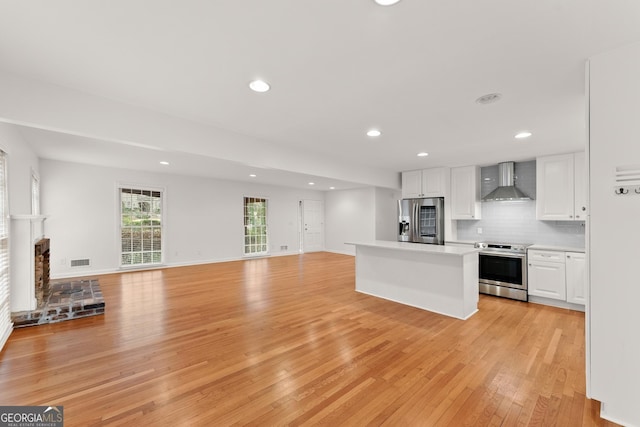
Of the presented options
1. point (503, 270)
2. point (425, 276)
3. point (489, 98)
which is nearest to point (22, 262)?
point (425, 276)

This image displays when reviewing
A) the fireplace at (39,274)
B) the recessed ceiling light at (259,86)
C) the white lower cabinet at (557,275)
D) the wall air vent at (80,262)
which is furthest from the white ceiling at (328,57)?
the wall air vent at (80,262)

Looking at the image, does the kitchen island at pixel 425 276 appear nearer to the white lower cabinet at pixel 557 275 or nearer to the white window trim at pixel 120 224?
the white lower cabinet at pixel 557 275

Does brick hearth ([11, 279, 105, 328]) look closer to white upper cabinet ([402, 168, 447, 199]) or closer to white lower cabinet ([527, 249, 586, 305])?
white upper cabinet ([402, 168, 447, 199])

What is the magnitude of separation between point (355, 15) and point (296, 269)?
6068 mm

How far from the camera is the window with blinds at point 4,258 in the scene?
293 cm

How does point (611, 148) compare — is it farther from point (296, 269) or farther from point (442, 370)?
point (296, 269)

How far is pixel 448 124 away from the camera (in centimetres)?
340

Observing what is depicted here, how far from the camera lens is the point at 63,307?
3586 mm

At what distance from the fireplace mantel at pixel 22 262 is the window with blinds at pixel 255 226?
545 cm

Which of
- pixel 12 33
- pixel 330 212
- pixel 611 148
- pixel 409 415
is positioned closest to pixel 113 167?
pixel 12 33

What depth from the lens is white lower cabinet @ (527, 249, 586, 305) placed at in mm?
3967

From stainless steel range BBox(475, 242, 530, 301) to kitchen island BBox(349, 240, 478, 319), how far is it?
105cm

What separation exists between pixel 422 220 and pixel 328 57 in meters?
5.15

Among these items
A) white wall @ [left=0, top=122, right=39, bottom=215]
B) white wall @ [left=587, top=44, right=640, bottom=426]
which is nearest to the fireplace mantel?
white wall @ [left=0, top=122, right=39, bottom=215]
